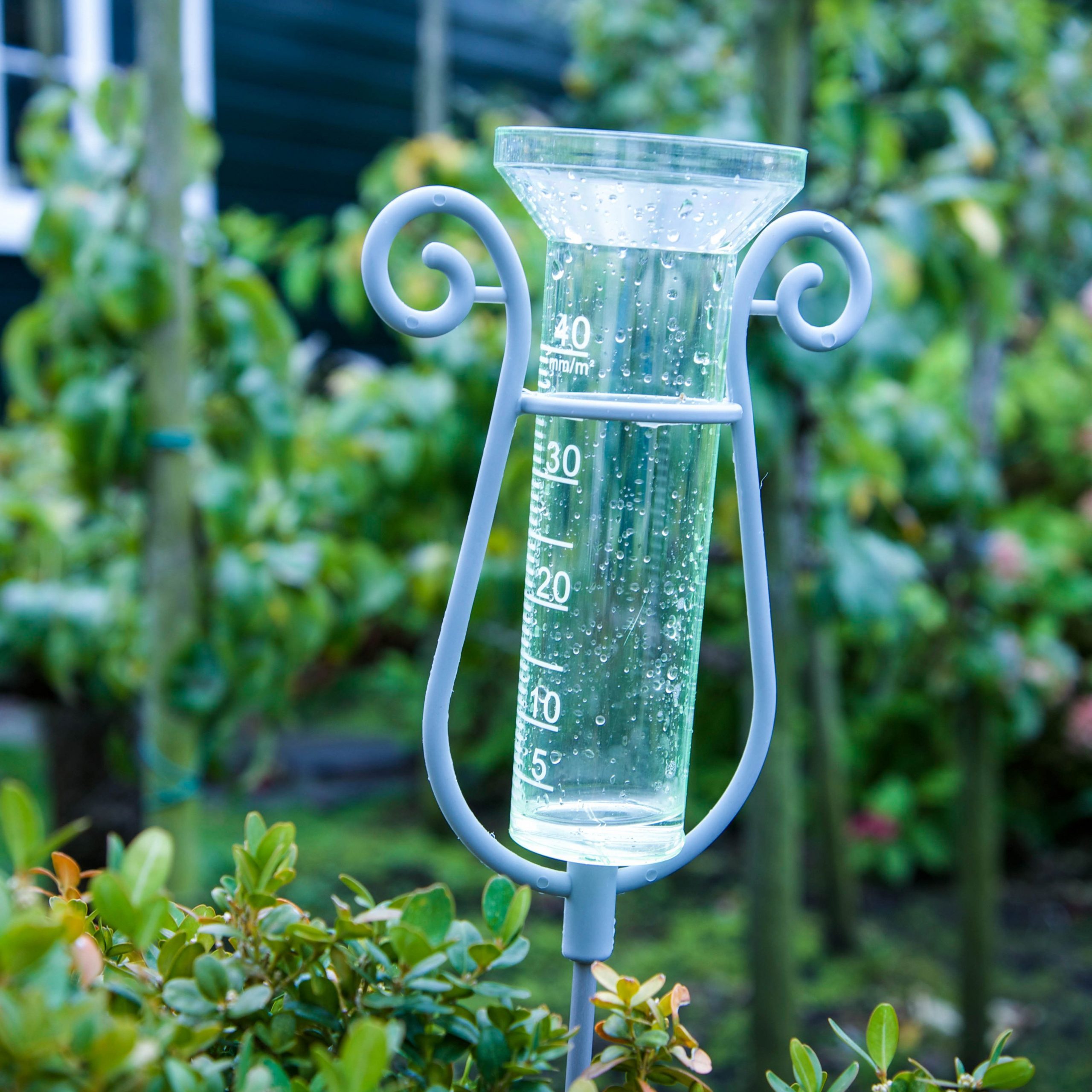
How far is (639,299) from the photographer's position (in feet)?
2.48

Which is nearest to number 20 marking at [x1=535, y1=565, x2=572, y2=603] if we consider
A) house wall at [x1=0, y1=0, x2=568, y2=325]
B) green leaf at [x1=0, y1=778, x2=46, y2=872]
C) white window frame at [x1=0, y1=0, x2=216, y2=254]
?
green leaf at [x1=0, y1=778, x2=46, y2=872]

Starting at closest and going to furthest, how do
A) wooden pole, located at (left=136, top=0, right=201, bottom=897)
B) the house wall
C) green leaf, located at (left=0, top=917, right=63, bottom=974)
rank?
green leaf, located at (left=0, top=917, right=63, bottom=974)
wooden pole, located at (left=136, top=0, right=201, bottom=897)
the house wall

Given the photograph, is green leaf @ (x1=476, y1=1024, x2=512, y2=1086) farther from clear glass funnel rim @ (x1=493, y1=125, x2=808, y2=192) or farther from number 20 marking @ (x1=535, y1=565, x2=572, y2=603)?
clear glass funnel rim @ (x1=493, y1=125, x2=808, y2=192)

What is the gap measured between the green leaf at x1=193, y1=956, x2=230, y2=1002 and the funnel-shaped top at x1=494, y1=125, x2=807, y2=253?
45 centimetres

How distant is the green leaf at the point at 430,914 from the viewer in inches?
Result: 27.3

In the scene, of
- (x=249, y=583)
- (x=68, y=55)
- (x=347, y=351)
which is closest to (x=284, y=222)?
(x=347, y=351)

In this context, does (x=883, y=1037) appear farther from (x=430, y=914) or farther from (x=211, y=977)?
(x=211, y=977)

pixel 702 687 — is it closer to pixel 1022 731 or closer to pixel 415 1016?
pixel 1022 731

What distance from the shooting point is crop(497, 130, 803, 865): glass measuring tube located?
2.49 feet

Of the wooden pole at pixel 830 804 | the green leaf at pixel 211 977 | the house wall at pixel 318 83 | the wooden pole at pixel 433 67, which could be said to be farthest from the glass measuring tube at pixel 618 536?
the house wall at pixel 318 83

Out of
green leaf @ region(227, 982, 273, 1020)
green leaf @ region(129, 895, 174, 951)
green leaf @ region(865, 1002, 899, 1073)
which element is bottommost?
green leaf @ region(865, 1002, 899, 1073)

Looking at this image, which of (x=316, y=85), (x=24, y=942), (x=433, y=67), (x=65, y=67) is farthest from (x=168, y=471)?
(x=316, y=85)

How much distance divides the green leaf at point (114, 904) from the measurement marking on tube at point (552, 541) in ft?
1.03

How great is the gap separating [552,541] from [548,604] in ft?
0.13
